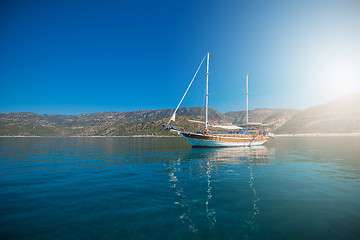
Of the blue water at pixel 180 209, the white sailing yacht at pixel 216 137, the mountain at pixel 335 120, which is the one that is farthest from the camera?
the mountain at pixel 335 120

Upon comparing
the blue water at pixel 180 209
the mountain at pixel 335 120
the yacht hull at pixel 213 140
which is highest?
the mountain at pixel 335 120

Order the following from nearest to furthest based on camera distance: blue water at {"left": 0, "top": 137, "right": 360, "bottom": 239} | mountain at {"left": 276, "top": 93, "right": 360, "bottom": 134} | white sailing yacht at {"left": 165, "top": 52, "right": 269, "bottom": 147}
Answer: blue water at {"left": 0, "top": 137, "right": 360, "bottom": 239}, white sailing yacht at {"left": 165, "top": 52, "right": 269, "bottom": 147}, mountain at {"left": 276, "top": 93, "right": 360, "bottom": 134}

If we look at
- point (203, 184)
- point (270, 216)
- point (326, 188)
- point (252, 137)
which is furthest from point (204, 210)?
point (252, 137)

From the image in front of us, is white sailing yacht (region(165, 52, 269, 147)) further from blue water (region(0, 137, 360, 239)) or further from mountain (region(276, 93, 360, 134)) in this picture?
mountain (region(276, 93, 360, 134))

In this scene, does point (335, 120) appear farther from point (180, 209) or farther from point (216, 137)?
point (180, 209)

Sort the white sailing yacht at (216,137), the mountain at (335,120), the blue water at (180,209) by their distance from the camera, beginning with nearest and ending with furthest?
the blue water at (180,209), the white sailing yacht at (216,137), the mountain at (335,120)

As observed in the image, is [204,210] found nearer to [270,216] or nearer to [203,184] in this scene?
[270,216]

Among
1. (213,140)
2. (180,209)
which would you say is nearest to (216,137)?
(213,140)

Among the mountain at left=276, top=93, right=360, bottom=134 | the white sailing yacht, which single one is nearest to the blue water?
the white sailing yacht

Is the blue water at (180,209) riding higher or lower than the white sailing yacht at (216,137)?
lower

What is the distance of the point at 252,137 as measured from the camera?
54438 millimetres

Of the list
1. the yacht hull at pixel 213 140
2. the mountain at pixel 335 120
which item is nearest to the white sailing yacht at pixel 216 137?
the yacht hull at pixel 213 140

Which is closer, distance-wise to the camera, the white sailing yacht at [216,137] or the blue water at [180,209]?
the blue water at [180,209]

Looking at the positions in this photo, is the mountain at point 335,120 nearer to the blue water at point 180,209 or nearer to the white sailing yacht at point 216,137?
the white sailing yacht at point 216,137
